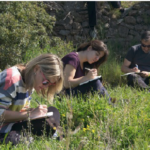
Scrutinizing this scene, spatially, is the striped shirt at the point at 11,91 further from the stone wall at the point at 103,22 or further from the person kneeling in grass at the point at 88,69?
the stone wall at the point at 103,22

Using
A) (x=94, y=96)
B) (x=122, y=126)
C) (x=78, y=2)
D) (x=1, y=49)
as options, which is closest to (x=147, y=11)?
(x=78, y=2)

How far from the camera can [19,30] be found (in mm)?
6340

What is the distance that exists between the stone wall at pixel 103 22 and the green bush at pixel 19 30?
5.88ft

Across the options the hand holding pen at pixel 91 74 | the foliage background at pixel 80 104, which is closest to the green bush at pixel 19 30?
the foliage background at pixel 80 104

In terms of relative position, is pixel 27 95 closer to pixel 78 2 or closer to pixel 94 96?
pixel 94 96

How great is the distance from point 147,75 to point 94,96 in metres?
1.95

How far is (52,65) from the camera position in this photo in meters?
2.95

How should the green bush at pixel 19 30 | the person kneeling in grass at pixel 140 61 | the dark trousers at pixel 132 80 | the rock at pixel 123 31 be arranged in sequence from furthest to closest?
1. the rock at pixel 123 31
2. the green bush at pixel 19 30
3. the person kneeling in grass at pixel 140 61
4. the dark trousers at pixel 132 80

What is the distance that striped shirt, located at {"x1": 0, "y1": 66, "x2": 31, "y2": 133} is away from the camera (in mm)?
2885

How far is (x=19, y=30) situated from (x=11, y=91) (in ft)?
12.0

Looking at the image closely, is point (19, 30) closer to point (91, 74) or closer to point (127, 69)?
point (127, 69)

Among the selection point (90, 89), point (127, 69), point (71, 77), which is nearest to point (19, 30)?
point (127, 69)

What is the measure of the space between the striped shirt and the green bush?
341 cm

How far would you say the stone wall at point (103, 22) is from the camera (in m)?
9.34
